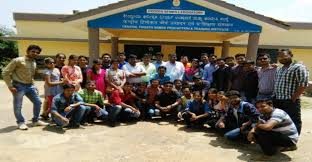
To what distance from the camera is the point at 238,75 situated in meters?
7.11

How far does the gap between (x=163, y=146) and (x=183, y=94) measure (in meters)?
2.31

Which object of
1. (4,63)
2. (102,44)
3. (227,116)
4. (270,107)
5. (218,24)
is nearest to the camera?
(270,107)

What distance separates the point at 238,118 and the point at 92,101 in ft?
10.2

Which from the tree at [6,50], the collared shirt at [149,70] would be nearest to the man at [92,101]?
the collared shirt at [149,70]

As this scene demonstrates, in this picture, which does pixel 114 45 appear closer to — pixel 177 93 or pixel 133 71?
pixel 133 71

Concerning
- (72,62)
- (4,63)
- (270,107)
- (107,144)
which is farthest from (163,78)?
(4,63)

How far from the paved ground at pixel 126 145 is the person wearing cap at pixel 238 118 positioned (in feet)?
0.77

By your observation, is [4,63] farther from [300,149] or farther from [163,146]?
[300,149]

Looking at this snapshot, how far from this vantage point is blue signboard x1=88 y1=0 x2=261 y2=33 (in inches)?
399

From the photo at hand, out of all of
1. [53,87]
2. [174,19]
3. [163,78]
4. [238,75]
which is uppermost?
[174,19]

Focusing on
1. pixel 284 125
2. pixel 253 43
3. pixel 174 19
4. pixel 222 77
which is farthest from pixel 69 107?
pixel 253 43

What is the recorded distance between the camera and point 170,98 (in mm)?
7770

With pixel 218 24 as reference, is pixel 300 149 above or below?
below

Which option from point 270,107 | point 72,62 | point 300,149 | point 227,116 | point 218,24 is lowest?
point 300,149
